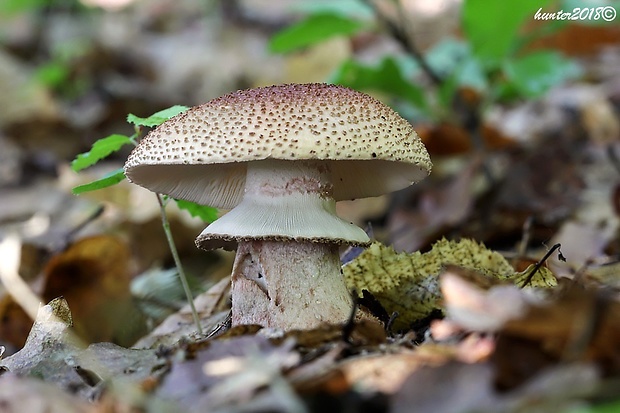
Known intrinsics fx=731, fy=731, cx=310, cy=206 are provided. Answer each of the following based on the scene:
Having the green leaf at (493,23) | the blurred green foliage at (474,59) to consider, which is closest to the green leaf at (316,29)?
the blurred green foliage at (474,59)

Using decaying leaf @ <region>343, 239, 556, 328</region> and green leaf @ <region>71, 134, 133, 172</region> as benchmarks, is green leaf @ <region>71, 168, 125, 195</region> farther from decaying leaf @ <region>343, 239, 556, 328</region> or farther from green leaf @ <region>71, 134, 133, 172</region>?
decaying leaf @ <region>343, 239, 556, 328</region>

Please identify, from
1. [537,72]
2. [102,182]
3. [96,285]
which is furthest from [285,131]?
[537,72]

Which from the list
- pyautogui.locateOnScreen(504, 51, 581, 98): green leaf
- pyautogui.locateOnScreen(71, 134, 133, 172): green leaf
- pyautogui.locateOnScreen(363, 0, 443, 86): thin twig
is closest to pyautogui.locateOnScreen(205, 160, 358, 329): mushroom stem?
pyautogui.locateOnScreen(71, 134, 133, 172): green leaf

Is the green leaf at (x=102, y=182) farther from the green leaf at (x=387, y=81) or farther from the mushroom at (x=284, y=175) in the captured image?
the green leaf at (x=387, y=81)

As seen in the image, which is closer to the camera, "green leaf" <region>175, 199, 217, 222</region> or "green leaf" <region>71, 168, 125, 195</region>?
"green leaf" <region>71, 168, 125, 195</region>

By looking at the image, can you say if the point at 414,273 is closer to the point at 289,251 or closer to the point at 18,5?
the point at 289,251

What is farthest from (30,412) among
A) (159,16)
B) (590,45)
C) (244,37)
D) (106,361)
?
(159,16)

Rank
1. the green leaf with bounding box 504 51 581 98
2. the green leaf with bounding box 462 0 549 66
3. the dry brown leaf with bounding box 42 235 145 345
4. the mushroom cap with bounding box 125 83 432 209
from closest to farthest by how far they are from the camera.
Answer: the mushroom cap with bounding box 125 83 432 209
the dry brown leaf with bounding box 42 235 145 345
the green leaf with bounding box 462 0 549 66
the green leaf with bounding box 504 51 581 98
